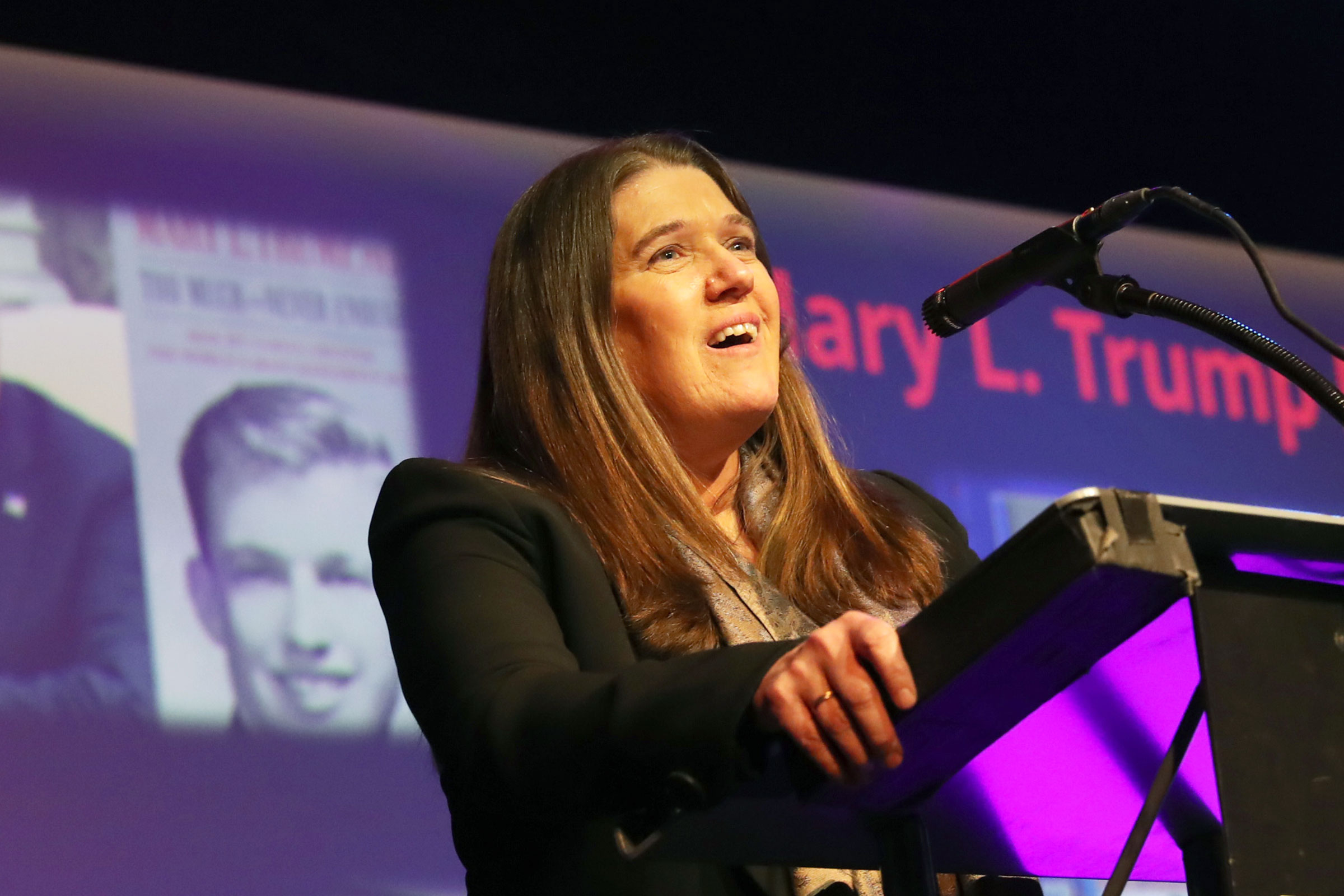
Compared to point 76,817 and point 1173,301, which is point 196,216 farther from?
point 1173,301

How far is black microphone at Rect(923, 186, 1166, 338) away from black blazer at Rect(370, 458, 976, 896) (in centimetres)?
42

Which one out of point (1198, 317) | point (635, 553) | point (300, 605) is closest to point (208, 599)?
point (300, 605)

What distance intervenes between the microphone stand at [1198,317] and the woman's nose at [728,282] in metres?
0.51

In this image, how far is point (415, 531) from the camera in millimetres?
1420

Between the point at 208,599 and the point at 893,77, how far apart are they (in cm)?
205

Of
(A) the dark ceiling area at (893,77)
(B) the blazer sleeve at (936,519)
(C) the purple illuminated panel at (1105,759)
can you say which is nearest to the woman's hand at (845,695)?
(C) the purple illuminated panel at (1105,759)

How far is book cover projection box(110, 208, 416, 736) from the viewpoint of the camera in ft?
8.52

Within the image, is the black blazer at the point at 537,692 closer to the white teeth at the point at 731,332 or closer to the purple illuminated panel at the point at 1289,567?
the purple illuminated panel at the point at 1289,567

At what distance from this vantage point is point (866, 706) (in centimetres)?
87

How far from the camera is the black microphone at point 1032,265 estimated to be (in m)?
1.37

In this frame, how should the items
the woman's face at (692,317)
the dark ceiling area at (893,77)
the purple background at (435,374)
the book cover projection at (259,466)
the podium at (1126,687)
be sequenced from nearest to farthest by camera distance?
the podium at (1126,687) < the woman's face at (692,317) < the purple background at (435,374) < the book cover projection at (259,466) < the dark ceiling area at (893,77)

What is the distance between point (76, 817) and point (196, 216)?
107 cm

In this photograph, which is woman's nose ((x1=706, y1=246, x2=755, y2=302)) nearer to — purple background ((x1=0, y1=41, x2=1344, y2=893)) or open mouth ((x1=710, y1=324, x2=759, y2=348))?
open mouth ((x1=710, y1=324, x2=759, y2=348))

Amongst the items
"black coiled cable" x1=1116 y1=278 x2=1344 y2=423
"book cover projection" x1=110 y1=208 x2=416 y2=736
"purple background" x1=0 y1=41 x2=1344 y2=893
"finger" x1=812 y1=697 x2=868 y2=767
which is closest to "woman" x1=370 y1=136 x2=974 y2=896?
"finger" x1=812 y1=697 x2=868 y2=767
